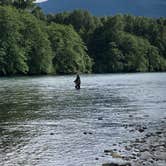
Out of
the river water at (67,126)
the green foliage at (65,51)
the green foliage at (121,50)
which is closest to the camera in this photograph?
the river water at (67,126)

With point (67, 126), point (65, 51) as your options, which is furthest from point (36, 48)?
point (67, 126)

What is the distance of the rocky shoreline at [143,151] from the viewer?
20.7m

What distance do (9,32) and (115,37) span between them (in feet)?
194

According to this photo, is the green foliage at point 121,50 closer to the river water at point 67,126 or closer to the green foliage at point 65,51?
the green foliage at point 65,51

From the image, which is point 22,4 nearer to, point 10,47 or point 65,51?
point 65,51

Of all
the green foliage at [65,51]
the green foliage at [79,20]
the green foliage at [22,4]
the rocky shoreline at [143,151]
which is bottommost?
the rocky shoreline at [143,151]

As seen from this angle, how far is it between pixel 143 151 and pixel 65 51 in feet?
389

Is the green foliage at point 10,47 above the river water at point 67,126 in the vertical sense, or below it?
above

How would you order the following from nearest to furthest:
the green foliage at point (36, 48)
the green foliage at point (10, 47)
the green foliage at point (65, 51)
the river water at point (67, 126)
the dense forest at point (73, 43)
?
the river water at point (67, 126) < the green foliage at point (10, 47) < the dense forest at point (73, 43) < the green foliage at point (36, 48) < the green foliage at point (65, 51)

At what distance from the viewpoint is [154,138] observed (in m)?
27.0

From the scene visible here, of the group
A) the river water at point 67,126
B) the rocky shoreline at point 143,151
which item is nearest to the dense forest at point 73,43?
the river water at point 67,126

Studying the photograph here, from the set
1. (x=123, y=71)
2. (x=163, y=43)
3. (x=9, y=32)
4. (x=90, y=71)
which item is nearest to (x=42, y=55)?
(x=9, y=32)

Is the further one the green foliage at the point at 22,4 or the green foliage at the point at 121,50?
the green foliage at the point at 121,50

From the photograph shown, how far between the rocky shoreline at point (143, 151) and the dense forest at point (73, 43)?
9360 centimetres
